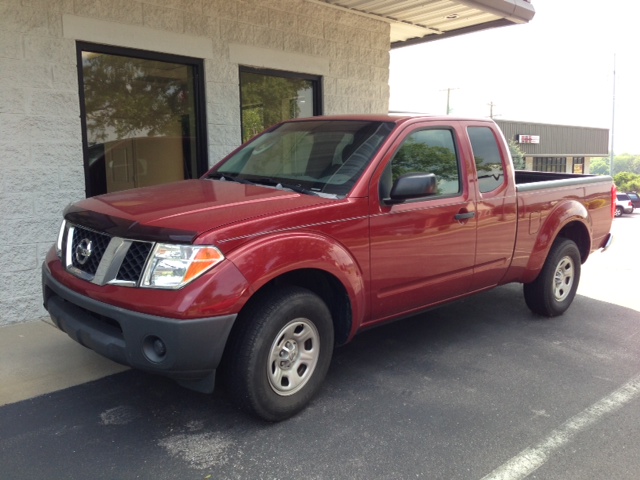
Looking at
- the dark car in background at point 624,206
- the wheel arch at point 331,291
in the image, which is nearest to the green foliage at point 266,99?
the wheel arch at point 331,291

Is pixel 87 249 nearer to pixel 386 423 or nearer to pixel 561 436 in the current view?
pixel 386 423

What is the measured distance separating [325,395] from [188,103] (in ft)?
14.4

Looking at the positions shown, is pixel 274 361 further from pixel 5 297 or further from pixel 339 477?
pixel 5 297

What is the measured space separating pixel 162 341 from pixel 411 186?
6.32ft

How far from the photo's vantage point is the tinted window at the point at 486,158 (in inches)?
196

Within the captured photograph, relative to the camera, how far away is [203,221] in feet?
11.0

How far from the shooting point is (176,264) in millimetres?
3232

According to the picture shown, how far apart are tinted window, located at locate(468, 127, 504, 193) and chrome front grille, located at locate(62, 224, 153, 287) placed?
2881 mm

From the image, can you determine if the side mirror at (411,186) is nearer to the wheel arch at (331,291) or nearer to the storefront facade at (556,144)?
the wheel arch at (331,291)

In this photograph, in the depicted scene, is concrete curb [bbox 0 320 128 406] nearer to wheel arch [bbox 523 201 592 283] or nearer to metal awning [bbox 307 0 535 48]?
wheel arch [bbox 523 201 592 283]

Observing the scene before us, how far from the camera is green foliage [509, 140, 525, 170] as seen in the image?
33.4 m

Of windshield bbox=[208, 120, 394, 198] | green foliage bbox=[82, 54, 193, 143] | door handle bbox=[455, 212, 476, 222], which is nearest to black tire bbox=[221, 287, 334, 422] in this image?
windshield bbox=[208, 120, 394, 198]

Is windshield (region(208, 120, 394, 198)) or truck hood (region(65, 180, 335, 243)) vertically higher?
windshield (region(208, 120, 394, 198))

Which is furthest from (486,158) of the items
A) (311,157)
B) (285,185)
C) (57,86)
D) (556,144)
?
(556,144)
